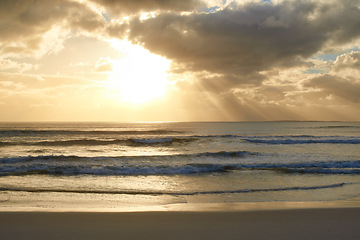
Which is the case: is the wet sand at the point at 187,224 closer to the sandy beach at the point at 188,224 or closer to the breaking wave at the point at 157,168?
the sandy beach at the point at 188,224

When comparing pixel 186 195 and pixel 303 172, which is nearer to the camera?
pixel 186 195

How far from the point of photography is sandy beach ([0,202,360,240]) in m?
5.79

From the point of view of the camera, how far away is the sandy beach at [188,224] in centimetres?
579

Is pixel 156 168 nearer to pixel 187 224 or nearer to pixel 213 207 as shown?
pixel 213 207

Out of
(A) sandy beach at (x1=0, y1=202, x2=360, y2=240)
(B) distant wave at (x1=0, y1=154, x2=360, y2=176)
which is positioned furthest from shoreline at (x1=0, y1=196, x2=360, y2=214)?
(B) distant wave at (x1=0, y1=154, x2=360, y2=176)

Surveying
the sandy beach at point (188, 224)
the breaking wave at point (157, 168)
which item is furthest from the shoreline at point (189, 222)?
the breaking wave at point (157, 168)

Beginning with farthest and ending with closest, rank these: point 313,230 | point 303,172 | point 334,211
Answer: point 303,172, point 334,211, point 313,230

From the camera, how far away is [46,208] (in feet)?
26.1

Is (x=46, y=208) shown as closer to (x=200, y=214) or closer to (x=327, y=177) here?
(x=200, y=214)

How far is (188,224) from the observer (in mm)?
6496

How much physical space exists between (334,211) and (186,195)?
16.4ft

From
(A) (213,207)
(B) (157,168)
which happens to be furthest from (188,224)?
(B) (157,168)

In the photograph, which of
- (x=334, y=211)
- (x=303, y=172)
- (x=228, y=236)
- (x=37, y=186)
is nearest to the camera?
(x=228, y=236)

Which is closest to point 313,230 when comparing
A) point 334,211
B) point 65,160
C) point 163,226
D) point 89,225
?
point 334,211
